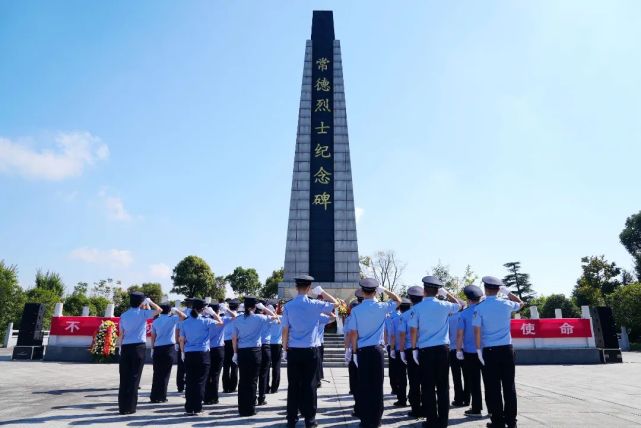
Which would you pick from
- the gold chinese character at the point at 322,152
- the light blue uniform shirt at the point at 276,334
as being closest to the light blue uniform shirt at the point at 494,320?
the light blue uniform shirt at the point at 276,334

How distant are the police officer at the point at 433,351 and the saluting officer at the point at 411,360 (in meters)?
0.37

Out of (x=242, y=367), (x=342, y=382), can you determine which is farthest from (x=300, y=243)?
(x=242, y=367)

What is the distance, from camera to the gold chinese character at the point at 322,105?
23.2 metres

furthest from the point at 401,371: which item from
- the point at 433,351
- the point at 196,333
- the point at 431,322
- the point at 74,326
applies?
the point at 74,326

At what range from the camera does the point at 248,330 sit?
5969 mm

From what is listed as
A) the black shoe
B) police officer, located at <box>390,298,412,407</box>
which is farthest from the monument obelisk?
the black shoe

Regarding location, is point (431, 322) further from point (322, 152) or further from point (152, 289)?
point (152, 289)

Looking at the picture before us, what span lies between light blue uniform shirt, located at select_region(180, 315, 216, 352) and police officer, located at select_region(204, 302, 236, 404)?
0.79 feet

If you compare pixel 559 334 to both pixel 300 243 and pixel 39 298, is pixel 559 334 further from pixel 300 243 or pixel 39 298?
pixel 39 298

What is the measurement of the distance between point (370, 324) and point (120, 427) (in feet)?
10.7

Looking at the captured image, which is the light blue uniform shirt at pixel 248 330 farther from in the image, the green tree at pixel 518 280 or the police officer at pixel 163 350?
the green tree at pixel 518 280

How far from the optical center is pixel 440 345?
15.7 feet

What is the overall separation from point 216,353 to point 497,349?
4.65m

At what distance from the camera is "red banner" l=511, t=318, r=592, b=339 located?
1454 cm
